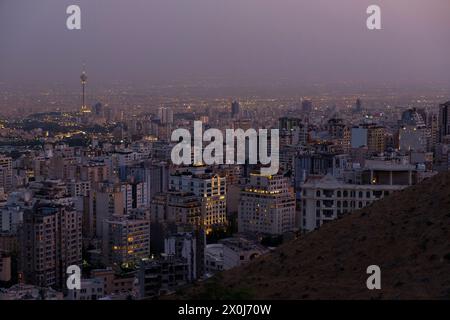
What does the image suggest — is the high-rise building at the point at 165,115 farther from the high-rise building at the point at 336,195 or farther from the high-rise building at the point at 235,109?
the high-rise building at the point at 336,195

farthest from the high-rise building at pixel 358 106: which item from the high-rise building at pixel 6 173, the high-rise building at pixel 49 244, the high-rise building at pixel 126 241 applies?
the high-rise building at pixel 49 244

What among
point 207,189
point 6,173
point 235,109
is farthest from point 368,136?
point 6,173

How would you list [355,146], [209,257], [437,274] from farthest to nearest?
[355,146] → [209,257] → [437,274]

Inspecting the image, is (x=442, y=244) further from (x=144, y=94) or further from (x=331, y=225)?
(x=144, y=94)

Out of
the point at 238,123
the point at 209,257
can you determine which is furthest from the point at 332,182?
the point at 238,123

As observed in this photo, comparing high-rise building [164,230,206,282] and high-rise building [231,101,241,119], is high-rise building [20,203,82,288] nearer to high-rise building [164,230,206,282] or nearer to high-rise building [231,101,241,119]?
high-rise building [164,230,206,282]

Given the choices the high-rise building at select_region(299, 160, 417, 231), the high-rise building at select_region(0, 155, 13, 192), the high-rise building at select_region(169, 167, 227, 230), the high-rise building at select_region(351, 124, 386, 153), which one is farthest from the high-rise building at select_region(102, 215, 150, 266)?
the high-rise building at select_region(351, 124, 386, 153)
